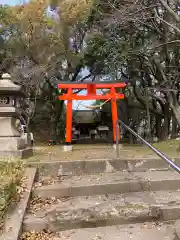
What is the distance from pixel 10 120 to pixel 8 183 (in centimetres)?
301

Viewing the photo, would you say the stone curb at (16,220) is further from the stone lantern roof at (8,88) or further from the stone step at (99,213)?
the stone lantern roof at (8,88)

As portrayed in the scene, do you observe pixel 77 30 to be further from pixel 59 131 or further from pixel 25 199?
pixel 25 199

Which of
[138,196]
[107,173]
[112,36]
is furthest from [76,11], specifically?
[138,196]

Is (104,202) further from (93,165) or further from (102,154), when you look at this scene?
(102,154)

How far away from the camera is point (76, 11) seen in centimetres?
1689

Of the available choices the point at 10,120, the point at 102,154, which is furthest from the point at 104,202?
the point at 102,154

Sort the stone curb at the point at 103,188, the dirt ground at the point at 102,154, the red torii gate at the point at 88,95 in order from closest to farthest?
the stone curb at the point at 103,188 → the dirt ground at the point at 102,154 → the red torii gate at the point at 88,95

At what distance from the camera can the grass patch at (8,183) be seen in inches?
122

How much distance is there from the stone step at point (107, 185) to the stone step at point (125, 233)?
857 mm

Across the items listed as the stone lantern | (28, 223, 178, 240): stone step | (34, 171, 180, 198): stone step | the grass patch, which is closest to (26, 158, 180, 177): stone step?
(34, 171, 180, 198): stone step

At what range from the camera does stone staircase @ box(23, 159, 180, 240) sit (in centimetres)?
321

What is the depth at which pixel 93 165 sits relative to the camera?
17.1 ft

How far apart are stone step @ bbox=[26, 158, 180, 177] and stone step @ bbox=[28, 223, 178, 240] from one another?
1.90 m

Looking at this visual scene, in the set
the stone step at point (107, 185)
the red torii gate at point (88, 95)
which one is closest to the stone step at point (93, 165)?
the stone step at point (107, 185)
